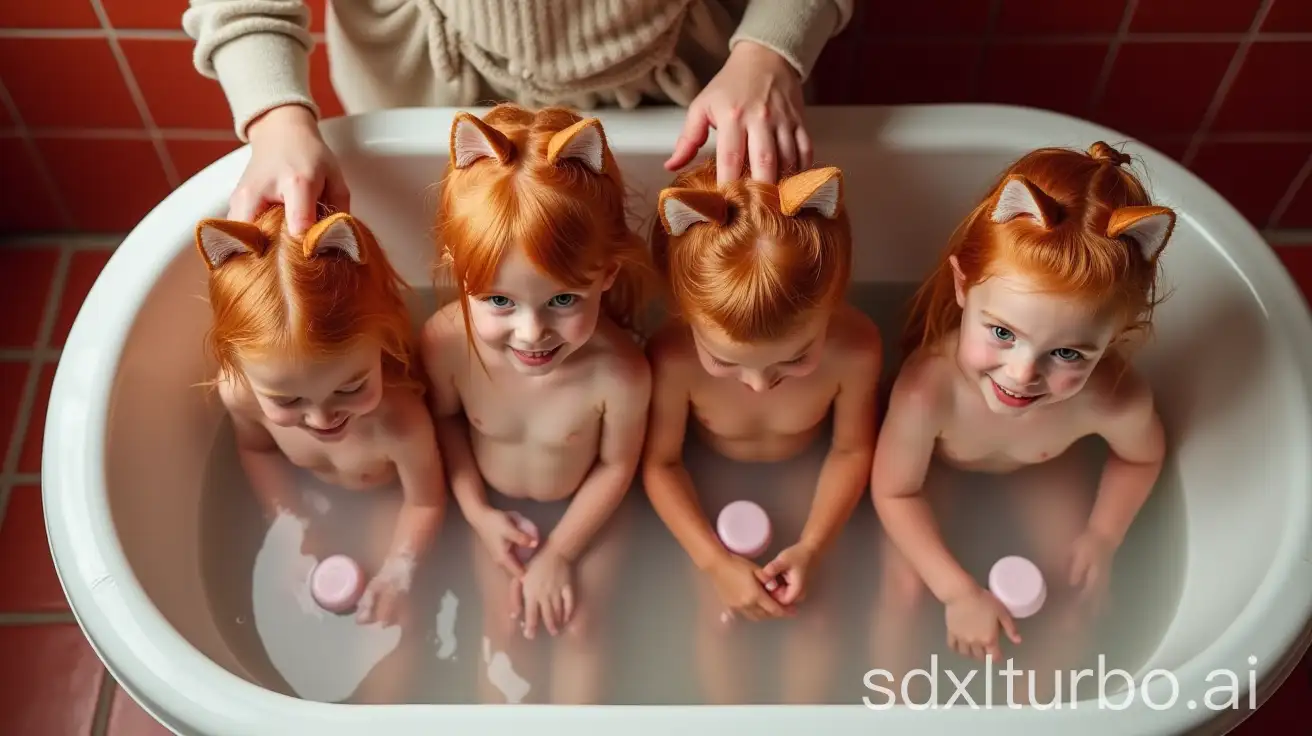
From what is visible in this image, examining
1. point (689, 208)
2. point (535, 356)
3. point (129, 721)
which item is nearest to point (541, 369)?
point (535, 356)

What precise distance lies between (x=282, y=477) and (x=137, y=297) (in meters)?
0.25

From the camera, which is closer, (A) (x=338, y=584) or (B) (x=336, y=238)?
(B) (x=336, y=238)

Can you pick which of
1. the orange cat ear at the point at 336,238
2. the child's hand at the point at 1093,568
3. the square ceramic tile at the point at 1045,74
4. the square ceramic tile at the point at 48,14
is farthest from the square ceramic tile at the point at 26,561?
the square ceramic tile at the point at 1045,74

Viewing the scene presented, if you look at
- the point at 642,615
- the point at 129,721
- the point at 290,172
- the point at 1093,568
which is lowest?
the point at 129,721

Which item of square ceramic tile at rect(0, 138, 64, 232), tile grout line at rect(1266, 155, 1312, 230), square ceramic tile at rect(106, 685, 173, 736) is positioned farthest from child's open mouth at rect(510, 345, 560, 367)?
tile grout line at rect(1266, 155, 1312, 230)

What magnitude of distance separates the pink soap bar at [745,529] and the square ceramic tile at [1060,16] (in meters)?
0.66

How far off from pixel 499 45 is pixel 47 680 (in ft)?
3.01

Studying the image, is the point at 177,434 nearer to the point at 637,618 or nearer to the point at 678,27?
the point at 637,618

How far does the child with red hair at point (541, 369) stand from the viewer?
2.82 feet

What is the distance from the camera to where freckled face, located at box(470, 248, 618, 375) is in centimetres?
88

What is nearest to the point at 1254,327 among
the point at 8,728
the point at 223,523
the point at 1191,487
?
the point at 1191,487

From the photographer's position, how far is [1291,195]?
158 centimetres

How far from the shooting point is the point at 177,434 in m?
1.08

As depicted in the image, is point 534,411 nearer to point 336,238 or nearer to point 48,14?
point 336,238
